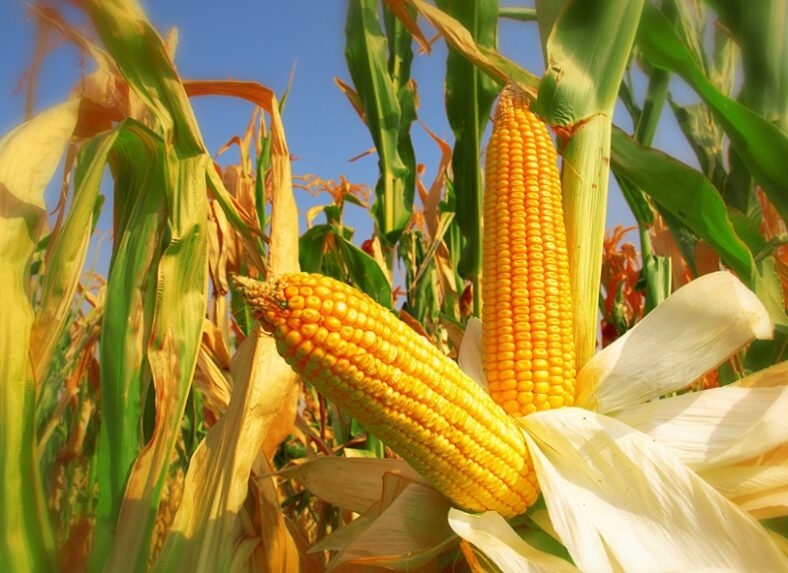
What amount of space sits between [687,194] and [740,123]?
18cm

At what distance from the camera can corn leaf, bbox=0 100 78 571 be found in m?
0.99

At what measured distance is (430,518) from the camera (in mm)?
1152

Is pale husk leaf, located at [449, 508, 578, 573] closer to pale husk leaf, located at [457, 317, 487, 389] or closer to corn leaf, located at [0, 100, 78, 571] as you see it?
pale husk leaf, located at [457, 317, 487, 389]

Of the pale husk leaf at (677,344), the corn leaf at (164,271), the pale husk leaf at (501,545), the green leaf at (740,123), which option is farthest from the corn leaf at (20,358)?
the green leaf at (740,123)

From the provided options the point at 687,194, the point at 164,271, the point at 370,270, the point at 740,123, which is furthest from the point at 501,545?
the point at 370,270

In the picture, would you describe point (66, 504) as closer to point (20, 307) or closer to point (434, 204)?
point (20, 307)

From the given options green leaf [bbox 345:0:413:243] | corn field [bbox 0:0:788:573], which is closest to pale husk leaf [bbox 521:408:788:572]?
corn field [bbox 0:0:788:573]

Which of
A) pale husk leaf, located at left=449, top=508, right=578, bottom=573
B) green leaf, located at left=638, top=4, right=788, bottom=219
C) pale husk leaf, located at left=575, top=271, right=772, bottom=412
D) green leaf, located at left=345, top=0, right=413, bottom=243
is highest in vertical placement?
green leaf, located at left=345, top=0, right=413, bottom=243

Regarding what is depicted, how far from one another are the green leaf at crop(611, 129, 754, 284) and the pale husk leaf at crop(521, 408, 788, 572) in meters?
0.58

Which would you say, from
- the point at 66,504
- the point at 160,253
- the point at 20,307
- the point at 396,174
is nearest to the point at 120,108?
the point at 160,253

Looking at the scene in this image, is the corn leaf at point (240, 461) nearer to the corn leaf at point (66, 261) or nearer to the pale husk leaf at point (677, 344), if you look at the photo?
the corn leaf at point (66, 261)

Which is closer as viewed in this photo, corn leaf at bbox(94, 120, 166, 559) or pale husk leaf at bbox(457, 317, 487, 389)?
corn leaf at bbox(94, 120, 166, 559)

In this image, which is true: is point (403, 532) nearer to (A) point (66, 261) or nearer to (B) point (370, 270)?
(A) point (66, 261)

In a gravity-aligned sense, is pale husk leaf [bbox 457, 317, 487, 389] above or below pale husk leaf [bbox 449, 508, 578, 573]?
above
